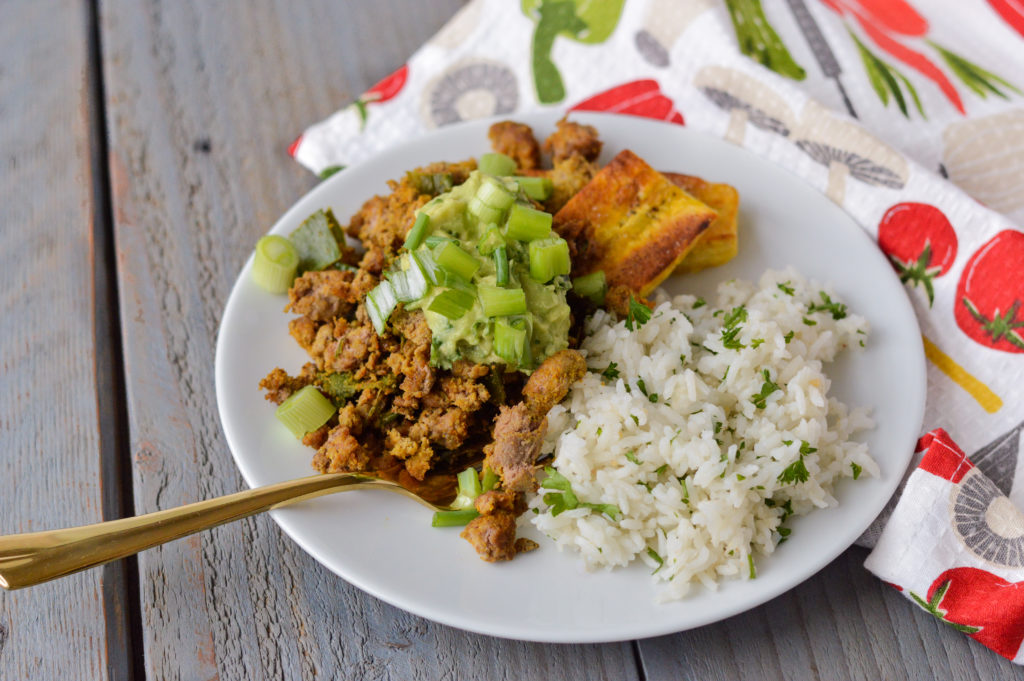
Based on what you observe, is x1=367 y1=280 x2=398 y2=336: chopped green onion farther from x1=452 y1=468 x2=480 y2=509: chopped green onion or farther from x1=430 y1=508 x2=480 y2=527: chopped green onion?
x1=430 y1=508 x2=480 y2=527: chopped green onion

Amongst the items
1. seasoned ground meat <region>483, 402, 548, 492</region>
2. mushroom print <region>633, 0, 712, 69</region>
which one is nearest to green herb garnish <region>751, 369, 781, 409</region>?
seasoned ground meat <region>483, 402, 548, 492</region>

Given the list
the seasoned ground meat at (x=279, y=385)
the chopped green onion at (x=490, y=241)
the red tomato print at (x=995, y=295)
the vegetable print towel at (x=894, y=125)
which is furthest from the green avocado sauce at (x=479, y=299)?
the red tomato print at (x=995, y=295)

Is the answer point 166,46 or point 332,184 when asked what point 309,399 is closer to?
point 332,184

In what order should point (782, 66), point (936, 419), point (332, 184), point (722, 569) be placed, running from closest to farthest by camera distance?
point (722, 569)
point (936, 419)
point (332, 184)
point (782, 66)

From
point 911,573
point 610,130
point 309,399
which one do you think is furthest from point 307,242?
point 911,573

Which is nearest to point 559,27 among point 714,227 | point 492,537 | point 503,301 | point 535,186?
point 535,186

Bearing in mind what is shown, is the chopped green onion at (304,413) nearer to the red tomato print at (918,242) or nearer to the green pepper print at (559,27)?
the green pepper print at (559,27)
